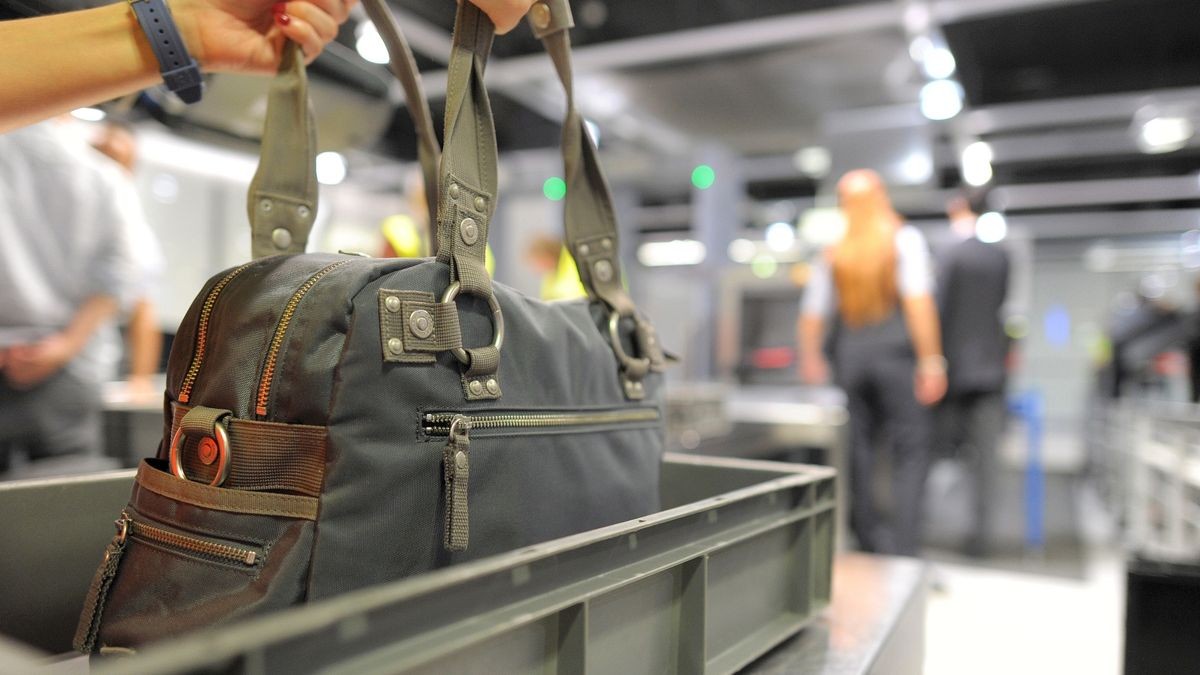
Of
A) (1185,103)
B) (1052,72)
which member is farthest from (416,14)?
(1185,103)

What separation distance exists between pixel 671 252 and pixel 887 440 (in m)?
12.2

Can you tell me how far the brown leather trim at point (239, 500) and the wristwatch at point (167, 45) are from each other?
0.37m

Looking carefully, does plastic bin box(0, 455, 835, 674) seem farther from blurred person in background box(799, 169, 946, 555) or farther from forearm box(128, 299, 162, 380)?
blurred person in background box(799, 169, 946, 555)

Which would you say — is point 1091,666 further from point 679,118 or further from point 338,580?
point 679,118

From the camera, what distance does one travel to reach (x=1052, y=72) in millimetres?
5750

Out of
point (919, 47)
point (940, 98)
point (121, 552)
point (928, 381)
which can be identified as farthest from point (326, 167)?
point (940, 98)

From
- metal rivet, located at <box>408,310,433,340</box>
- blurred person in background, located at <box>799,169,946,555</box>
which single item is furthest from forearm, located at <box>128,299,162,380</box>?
blurred person in background, located at <box>799,169,946,555</box>

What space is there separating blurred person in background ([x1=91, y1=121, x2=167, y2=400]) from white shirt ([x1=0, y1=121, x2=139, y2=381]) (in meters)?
0.05

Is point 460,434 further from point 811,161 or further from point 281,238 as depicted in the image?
point 811,161

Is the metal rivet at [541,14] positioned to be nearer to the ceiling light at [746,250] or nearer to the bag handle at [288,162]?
the bag handle at [288,162]

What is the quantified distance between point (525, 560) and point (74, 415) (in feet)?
5.23

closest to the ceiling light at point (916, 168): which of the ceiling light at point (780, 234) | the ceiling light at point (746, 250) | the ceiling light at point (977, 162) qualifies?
the ceiling light at point (977, 162)

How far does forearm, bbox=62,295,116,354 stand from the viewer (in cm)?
167

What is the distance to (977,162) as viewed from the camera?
7707mm
